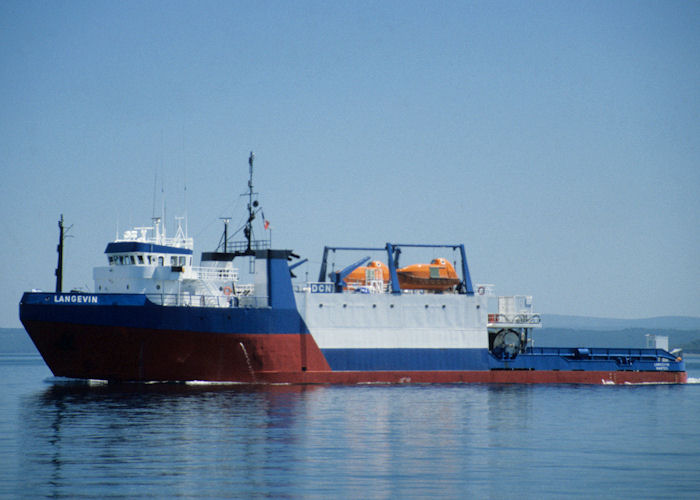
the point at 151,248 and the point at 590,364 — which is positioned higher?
the point at 151,248

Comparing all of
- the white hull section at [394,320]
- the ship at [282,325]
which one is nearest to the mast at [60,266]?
the ship at [282,325]

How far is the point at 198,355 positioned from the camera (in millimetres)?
38844

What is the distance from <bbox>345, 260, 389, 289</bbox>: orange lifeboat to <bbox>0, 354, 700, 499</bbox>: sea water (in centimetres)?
816

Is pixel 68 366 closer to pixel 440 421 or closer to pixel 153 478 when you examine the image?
pixel 440 421

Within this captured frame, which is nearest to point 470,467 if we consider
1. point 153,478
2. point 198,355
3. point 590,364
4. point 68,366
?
point 153,478

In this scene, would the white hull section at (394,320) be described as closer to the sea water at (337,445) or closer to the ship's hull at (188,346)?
the ship's hull at (188,346)

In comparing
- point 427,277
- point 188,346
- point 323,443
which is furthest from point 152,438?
point 427,277

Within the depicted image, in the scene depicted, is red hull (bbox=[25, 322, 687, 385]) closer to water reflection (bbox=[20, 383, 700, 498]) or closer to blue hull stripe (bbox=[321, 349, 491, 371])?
blue hull stripe (bbox=[321, 349, 491, 371])

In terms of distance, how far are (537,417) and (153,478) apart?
1649 centimetres

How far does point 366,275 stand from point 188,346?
1074 centimetres

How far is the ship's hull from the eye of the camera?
124 ft

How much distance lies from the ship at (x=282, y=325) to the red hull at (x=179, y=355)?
0.17 feet

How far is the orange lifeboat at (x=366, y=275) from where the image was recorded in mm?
45062

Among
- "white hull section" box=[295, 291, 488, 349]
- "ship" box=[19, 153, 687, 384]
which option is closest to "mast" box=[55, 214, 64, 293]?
"ship" box=[19, 153, 687, 384]
